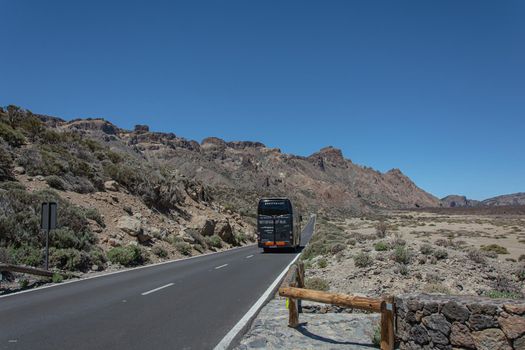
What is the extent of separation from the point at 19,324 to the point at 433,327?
23.6 feet

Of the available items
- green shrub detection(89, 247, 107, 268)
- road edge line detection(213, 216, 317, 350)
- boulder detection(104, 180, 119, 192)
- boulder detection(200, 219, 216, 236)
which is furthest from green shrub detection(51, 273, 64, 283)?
boulder detection(200, 219, 216, 236)

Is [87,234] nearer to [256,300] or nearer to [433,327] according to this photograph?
[256,300]

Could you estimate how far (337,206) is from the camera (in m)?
163

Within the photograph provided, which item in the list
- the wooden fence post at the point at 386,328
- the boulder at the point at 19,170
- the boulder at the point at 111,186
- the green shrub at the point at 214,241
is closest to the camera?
the wooden fence post at the point at 386,328

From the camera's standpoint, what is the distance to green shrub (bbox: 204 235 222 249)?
30612 millimetres

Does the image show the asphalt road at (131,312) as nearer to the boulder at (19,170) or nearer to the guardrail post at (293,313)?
the guardrail post at (293,313)

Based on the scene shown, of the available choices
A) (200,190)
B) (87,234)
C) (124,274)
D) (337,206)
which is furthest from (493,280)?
(337,206)

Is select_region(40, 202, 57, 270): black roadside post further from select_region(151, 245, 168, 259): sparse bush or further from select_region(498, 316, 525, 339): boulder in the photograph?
select_region(498, 316, 525, 339): boulder

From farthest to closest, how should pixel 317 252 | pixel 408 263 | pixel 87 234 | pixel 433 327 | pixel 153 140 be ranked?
pixel 153 140, pixel 317 252, pixel 87 234, pixel 408 263, pixel 433 327

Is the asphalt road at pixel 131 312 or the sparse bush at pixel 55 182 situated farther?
the sparse bush at pixel 55 182

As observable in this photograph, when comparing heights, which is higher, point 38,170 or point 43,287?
point 38,170

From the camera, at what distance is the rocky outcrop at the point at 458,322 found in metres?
4.84

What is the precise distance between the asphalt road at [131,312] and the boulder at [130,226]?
25.7ft

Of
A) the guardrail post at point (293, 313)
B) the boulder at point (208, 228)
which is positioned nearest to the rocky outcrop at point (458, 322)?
the guardrail post at point (293, 313)
